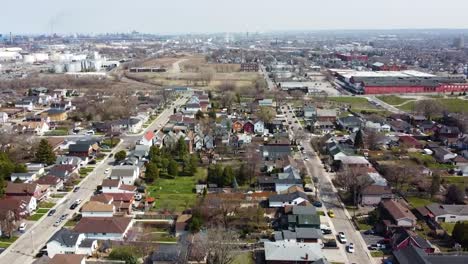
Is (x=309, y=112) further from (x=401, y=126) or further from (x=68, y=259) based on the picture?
(x=68, y=259)

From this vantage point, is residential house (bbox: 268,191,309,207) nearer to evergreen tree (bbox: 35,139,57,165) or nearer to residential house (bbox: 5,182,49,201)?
residential house (bbox: 5,182,49,201)

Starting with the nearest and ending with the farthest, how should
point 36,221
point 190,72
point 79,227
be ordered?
point 79,227, point 36,221, point 190,72

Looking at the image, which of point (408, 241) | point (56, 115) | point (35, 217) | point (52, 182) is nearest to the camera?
point (408, 241)

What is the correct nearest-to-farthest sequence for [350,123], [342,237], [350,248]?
[350,248]
[342,237]
[350,123]

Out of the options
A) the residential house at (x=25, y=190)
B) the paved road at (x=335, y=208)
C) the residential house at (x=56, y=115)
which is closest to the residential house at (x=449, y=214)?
the paved road at (x=335, y=208)

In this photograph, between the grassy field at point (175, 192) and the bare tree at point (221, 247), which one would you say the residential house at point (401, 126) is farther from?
the bare tree at point (221, 247)

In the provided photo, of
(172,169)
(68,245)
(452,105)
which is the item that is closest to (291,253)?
(68,245)

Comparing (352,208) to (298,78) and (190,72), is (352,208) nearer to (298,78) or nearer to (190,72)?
(298,78)

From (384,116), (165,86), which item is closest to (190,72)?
(165,86)
